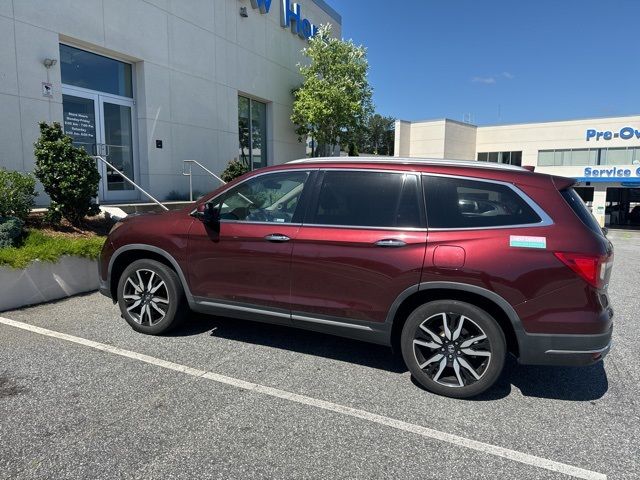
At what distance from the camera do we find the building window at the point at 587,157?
39.4 metres

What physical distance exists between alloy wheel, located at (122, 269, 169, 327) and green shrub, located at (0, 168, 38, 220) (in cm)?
337

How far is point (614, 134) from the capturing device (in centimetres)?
4019

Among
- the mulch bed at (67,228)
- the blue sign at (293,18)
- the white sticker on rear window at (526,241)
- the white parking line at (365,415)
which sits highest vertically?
the blue sign at (293,18)

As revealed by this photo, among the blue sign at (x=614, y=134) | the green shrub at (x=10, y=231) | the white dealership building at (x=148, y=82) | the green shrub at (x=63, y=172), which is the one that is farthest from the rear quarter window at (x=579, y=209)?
the blue sign at (x=614, y=134)

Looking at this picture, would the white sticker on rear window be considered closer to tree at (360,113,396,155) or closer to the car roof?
the car roof

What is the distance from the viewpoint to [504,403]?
3.53 meters

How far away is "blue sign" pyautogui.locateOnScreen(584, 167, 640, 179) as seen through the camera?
3806cm

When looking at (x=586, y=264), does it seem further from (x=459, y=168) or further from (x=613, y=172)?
(x=613, y=172)

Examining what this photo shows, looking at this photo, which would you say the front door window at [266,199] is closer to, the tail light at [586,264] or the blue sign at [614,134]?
the tail light at [586,264]

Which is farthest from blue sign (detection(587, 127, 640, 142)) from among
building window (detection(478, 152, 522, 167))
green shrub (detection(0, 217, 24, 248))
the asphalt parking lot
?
green shrub (detection(0, 217, 24, 248))

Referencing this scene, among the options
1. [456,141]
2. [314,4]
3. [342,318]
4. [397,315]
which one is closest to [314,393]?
[342,318]

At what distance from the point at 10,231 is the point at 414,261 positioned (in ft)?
18.4

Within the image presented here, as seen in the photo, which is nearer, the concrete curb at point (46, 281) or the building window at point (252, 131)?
the concrete curb at point (46, 281)

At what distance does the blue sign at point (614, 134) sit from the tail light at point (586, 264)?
44.6 m
